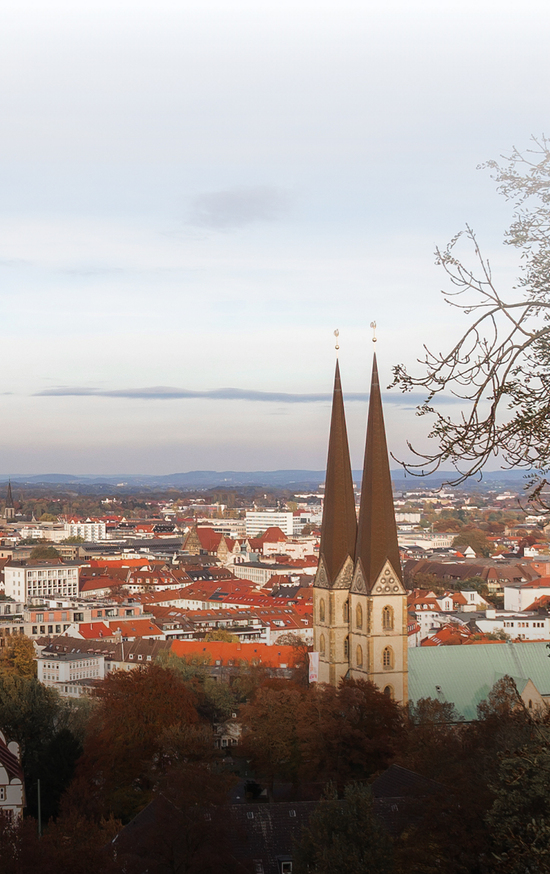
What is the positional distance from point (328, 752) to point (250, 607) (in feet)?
213

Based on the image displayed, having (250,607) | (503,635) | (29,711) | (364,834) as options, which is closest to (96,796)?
(29,711)

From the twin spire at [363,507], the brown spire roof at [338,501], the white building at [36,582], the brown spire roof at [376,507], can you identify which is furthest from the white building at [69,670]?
the white building at [36,582]

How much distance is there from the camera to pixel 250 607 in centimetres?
10431

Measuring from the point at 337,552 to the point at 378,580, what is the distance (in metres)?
2.44

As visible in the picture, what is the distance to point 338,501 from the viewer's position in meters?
48.1

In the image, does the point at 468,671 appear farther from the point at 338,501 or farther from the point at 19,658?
the point at 19,658

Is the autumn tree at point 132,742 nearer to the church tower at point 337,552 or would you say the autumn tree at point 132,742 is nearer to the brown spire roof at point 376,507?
the church tower at point 337,552

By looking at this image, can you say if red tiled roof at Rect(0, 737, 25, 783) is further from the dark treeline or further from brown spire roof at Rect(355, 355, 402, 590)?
brown spire roof at Rect(355, 355, 402, 590)

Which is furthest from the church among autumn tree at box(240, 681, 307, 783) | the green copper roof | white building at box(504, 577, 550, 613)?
white building at box(504, 577, 550, 613)

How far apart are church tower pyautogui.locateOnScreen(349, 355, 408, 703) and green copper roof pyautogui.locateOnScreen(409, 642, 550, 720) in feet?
4.15

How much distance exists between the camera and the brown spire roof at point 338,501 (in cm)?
4803

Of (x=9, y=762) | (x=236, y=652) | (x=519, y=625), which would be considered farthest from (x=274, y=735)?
(x=519, y=625)

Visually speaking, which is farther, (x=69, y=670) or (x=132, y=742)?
(x=69, y=670)

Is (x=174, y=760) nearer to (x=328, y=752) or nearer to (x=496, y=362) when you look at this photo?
(x=328, y=752)
